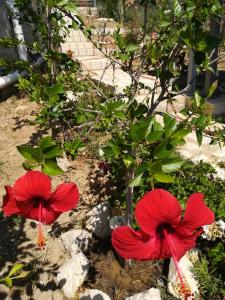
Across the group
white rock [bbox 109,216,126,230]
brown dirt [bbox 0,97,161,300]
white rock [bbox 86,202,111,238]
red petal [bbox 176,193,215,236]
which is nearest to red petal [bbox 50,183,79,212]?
red petal [bbox 176,193,215,236]

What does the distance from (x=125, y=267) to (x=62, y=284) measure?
51 cm

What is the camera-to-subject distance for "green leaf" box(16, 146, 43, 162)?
1143mm

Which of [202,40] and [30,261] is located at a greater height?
[202,40]

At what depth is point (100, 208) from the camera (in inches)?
123

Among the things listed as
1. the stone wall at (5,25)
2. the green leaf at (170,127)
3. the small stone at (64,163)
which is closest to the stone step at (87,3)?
the stone wall at (5,25)

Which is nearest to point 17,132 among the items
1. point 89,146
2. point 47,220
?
point 89,146

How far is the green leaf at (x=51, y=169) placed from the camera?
3.80 ft

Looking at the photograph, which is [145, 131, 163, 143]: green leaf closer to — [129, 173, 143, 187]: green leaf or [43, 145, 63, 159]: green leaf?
[129, 173, 143, 187]: green leaf

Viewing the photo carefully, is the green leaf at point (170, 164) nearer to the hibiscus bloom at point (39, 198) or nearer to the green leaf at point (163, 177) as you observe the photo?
the green leaf at point (163, 177)

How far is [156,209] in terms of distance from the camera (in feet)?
3.20

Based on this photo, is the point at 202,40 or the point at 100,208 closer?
the point at 202,40

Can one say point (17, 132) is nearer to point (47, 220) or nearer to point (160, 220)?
point (47, 220)

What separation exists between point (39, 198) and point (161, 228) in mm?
451

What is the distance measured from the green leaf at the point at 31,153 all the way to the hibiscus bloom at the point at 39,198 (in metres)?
0.08
